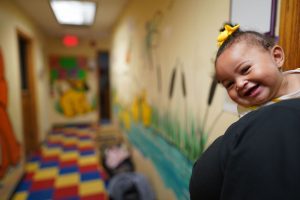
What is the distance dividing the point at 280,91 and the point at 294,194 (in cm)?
37

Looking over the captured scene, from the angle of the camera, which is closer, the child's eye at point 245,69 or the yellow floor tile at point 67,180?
the child's eye at point 245,69

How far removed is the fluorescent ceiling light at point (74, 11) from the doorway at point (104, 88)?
7.69 feet

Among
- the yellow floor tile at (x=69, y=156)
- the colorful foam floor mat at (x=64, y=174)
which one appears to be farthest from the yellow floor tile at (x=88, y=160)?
the yellow floor tile at (x=69, y=156)

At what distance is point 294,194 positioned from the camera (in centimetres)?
35

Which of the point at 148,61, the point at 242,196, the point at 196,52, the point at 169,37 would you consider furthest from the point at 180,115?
the point at 242,196

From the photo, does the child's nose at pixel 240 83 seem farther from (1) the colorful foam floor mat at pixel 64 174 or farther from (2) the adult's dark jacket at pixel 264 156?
(1) the colorful foam floor mat at pixel 64 174

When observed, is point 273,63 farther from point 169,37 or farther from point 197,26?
point 169,37

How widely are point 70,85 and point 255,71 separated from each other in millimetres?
5493

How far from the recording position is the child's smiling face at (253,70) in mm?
605

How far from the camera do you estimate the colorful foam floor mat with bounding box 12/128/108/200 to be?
2.41 m

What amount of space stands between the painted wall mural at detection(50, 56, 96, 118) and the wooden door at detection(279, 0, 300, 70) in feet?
17.6

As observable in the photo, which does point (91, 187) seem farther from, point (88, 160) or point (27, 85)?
point (27, 85)

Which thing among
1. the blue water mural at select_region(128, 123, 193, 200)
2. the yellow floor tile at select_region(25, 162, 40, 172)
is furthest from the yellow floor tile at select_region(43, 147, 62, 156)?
the blue water mural at select_region(128, 123, 193, 200)

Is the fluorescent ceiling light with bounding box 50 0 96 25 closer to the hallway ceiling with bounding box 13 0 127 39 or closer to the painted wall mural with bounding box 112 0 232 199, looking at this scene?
the hallway ceiling with bounding box 13 0 127 39
